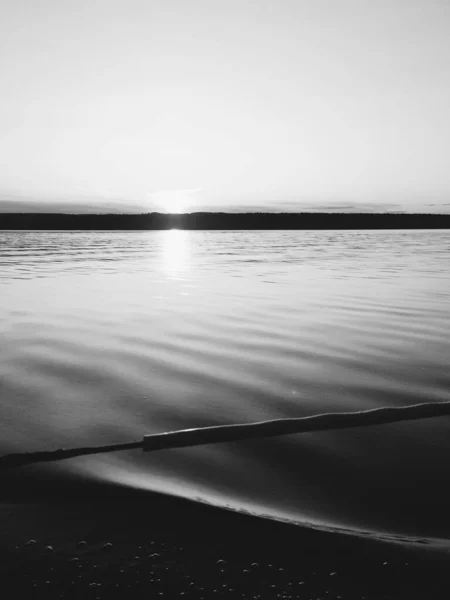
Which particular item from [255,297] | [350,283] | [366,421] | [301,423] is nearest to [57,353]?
[301,423]

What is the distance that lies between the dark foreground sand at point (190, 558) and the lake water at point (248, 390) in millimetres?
274

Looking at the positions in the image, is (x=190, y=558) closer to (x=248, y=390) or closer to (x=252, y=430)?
(x=252, y=430)

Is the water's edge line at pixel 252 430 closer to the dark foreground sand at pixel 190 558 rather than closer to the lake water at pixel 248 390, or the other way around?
the lake water at pixel 248 390

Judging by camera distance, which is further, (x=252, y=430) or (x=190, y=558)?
(x=252, y=430)

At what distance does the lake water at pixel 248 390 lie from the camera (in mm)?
3193

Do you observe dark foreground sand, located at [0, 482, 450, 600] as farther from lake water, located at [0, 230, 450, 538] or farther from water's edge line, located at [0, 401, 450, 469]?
water's edge line, located at [0, 401, 450, 469]

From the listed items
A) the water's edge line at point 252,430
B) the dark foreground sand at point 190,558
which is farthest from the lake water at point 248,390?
the dark foreground sand at point 190,558

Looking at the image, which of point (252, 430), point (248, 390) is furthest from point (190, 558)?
point (248, 390)

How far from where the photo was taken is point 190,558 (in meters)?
2.39

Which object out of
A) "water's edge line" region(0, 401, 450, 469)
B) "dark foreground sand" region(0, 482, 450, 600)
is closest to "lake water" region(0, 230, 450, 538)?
"water's edge line" region(0, 401, 450, 469)

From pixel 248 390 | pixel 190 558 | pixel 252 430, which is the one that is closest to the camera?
pixel 190 558

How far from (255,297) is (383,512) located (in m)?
9.00

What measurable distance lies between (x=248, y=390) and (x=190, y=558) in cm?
277

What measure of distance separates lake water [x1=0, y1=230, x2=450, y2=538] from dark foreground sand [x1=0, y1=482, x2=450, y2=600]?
27 centimetres
